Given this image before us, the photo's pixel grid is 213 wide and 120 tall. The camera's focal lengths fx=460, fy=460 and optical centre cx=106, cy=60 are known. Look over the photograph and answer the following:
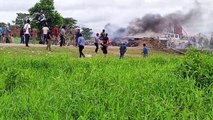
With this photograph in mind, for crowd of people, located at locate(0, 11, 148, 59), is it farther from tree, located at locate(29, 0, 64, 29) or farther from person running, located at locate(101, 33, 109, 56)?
tree, located at locate(29, 0, 64, 29)

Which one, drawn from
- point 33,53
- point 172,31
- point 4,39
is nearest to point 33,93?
point 33,53

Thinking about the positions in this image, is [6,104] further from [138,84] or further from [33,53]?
[33,53]

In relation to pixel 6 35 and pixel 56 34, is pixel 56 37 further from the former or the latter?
pixel 6 35

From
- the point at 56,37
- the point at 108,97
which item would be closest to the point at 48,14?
the point at 56,37

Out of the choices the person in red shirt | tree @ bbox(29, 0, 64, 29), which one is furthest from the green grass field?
tree @ bbox(29, 0, 64, 29)

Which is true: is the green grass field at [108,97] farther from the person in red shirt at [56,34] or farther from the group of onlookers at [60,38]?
the person in red shirt at [56,34]

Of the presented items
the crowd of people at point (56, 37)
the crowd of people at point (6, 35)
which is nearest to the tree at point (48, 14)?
the crowd of people at point (56, 37)

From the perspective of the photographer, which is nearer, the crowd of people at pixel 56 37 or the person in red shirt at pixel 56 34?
the crowd of people at pixel 56 37

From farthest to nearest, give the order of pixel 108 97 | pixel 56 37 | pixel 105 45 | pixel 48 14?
pixel 48 14 < pixel 56 37 < pixel 105 45 < pixel 108 97

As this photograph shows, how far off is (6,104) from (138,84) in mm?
2857

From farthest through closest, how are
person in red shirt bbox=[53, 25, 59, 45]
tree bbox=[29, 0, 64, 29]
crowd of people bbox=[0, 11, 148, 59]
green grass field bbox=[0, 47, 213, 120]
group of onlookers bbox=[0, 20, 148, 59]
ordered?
tree bbox=[29, 0, 64, 29]
person in red shirt bbox=[53, 25, 59, 45]
crowd of people bbox=[0, 11, 148, 59]
group of onlookers bbox=[0, 20, 148, 59]
green grass field bbox=[0, 47, 213, 120]

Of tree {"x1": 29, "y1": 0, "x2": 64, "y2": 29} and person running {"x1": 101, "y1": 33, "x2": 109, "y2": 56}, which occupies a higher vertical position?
tree {"x1": 29, "y1": 0, "x2": 64, "y2": 29}

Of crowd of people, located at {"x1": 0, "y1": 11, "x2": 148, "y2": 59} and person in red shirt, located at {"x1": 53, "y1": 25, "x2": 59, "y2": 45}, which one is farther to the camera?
person in red shirt, located at {"x1": 53, "y1": 25, "x2": 59, "y2": 45}

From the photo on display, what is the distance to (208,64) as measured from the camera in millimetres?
9414
